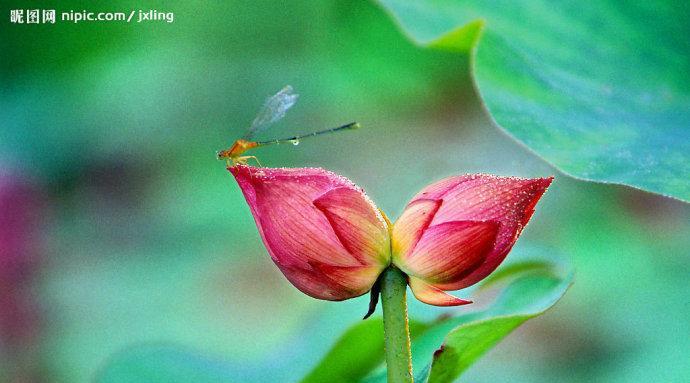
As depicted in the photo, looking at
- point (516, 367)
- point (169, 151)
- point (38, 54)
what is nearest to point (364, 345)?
point (516, 367)

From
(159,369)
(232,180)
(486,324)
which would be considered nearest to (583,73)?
(486,324)

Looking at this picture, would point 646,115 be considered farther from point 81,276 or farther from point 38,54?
point 38,54

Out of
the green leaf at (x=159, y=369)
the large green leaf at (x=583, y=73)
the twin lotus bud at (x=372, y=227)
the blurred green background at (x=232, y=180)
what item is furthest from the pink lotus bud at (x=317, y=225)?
the blurred green background at (x=232, y=180)

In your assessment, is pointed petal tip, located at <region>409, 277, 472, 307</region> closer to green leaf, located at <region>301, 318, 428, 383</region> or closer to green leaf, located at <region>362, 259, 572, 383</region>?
green leaf, located at <region>362, 259, 572, 383</region>

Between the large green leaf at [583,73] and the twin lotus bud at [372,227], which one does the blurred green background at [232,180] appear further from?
the twin lotus bud at [372,227]

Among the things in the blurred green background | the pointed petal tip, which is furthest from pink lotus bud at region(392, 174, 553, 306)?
the blurred green background
